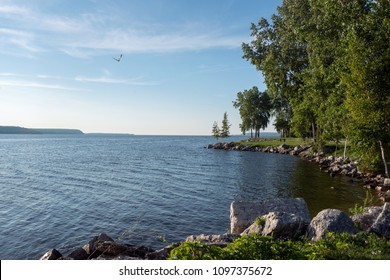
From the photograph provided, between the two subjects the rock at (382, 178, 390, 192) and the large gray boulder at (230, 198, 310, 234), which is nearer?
the large gray boulder at (230, 198, 310, 234)

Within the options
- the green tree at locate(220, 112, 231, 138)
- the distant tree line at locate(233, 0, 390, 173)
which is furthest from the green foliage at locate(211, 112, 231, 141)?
the distant tree line at locate(233, 0, 390, 173)

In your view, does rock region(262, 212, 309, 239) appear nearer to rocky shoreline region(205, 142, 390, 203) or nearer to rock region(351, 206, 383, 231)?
rock region(351, 206, 383, 231)

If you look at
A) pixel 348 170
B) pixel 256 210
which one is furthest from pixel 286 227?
pixel 348 170

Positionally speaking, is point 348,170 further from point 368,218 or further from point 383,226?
point 383,226

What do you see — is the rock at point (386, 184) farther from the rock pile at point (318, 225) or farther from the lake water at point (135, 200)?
the rock pile at point (318, 225)

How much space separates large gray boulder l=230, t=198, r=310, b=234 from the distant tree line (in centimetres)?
1536

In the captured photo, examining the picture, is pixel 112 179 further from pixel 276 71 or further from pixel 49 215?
pixel 276 71

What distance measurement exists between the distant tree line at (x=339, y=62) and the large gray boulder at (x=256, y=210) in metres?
15.4

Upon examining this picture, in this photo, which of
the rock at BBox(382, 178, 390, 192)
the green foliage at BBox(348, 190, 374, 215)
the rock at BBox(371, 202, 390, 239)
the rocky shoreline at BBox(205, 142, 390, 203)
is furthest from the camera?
the rocky shoreline at BBox(205, 142, 390, 203)

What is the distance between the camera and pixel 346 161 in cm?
4700

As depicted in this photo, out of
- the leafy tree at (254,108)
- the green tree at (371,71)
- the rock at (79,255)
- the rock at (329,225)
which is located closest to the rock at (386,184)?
the green tree at (371,71)

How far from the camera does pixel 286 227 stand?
12664 mm

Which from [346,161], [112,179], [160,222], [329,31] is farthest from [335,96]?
[112,179]

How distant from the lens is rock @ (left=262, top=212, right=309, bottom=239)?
12547 millimetres
